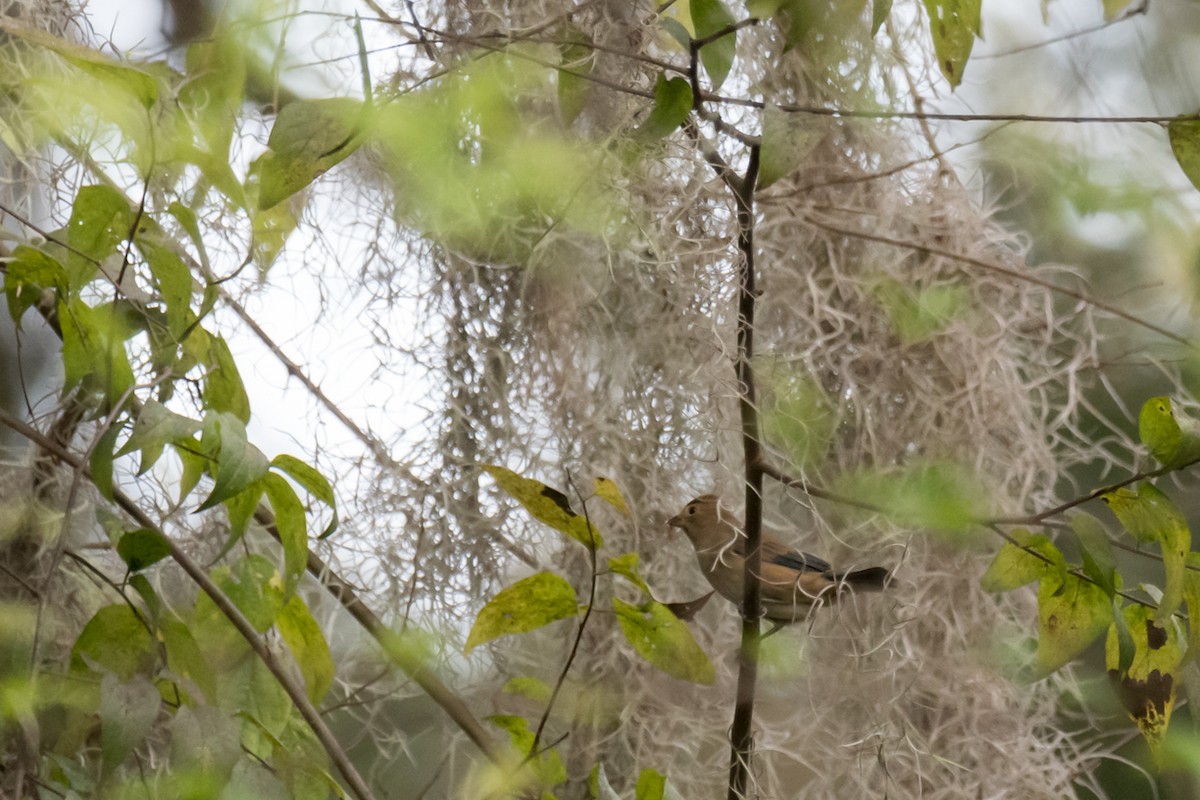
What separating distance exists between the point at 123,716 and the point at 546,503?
0.25m

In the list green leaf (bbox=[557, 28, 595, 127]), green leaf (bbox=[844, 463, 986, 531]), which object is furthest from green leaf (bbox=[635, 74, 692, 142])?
green leaf (bbox=[844, 463, 986, 531])

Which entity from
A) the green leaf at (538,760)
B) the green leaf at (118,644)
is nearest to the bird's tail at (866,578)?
the green leaf at (538,760)

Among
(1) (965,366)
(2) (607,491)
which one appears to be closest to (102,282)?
(2) (607,491)

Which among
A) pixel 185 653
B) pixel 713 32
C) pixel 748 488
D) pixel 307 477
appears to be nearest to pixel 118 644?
pixel 185 653

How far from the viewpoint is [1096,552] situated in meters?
0.62

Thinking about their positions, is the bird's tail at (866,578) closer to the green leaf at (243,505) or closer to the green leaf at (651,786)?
the green leaf at (651,786)

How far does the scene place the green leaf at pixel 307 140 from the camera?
59 cm

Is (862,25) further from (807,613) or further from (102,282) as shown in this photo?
(102,282)

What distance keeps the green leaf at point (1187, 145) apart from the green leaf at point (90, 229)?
609 mm

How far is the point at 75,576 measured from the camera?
97 centimetres

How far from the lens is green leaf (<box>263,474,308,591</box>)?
25.4 inches

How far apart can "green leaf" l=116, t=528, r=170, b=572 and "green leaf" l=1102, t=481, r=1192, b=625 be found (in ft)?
1.69

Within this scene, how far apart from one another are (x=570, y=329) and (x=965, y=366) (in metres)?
0.36

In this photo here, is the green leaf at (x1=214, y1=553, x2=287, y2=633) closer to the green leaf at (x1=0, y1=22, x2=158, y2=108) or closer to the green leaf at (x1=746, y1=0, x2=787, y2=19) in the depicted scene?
the green leaf at (x1=0, y1=22, x2=158, y2=108)
